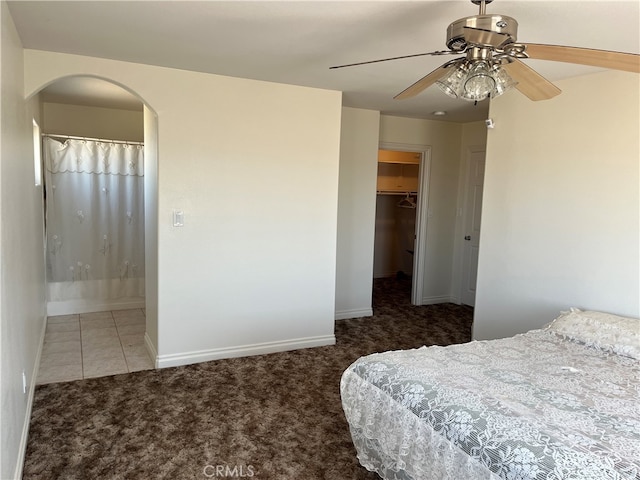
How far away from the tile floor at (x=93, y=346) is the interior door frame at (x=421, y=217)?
3.29 meters

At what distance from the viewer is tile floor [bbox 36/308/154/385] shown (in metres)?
3.50

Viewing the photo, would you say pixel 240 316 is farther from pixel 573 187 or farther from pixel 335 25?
pixel 573 187

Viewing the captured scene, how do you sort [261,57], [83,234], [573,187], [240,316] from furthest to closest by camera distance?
1. [83,234]
2. [240,316]
3. [573,187]
4. [261,57]

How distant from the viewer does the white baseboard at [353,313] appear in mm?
5004

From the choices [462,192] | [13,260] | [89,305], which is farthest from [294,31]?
[89,305]

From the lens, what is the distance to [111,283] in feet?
17.2

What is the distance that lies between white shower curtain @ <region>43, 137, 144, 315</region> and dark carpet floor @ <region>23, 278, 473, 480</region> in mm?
2104

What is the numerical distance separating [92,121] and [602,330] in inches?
211

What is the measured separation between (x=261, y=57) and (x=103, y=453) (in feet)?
8.31

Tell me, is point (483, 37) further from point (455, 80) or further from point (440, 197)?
point (440, 197)

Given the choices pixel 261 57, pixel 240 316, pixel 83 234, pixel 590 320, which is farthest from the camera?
pixel 83 234

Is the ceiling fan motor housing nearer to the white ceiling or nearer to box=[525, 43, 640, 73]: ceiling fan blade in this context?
box=[525, 43, 640, 73]: ceiling fan blade

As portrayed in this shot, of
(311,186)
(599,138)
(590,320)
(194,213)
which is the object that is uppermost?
(599,138)

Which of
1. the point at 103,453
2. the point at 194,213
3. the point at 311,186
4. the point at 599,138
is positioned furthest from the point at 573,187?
the point at 103,453
